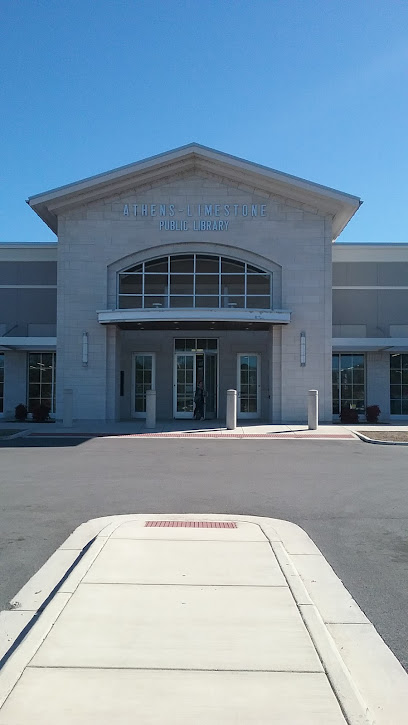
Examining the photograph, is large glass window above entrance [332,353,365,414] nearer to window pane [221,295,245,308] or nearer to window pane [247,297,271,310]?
window pane [247,297,271,310]

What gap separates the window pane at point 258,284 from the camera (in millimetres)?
22906

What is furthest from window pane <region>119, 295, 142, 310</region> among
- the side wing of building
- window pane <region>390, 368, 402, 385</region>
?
window pane <region>390, 368, 402, 385</region>

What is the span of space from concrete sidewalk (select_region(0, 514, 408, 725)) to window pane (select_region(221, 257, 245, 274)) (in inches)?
673

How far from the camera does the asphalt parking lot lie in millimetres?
5988

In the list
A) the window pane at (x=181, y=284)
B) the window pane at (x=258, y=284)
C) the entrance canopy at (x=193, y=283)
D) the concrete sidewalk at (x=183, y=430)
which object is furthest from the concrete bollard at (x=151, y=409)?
the window pane at (x=258, y=284)

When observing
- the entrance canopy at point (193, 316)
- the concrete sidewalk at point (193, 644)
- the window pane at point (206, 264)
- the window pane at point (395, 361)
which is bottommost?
the concrete sidewalk at point (193, 644)

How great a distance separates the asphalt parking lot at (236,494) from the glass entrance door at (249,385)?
840 centimetres

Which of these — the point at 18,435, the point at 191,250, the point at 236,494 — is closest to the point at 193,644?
the point at 236,494

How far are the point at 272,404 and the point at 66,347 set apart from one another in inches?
291

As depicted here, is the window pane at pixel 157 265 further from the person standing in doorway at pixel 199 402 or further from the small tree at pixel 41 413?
the small tree at pixel 41 413

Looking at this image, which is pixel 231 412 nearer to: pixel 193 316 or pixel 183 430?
pixel 183 430

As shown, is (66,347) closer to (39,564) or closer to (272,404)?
(272,404)

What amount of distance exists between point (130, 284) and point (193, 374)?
14.9ft

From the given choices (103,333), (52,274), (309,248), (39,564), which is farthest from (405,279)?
(39,564)
